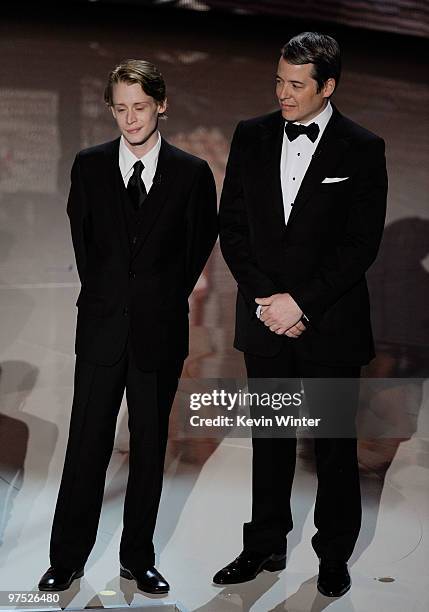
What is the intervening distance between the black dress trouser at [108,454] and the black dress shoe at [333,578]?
52 centimetres

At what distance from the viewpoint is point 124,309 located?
10.4 feet

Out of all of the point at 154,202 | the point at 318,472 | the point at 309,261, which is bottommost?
the point at 318,472

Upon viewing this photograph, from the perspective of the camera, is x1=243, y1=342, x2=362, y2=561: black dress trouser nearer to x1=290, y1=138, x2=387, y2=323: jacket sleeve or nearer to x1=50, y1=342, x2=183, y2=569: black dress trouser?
x1=290, y1=138, x2=387, y2=323: jacket sleeve

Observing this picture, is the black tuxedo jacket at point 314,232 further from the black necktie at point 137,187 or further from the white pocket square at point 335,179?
the black necktie at point 137,187

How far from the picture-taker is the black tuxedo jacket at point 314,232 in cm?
324

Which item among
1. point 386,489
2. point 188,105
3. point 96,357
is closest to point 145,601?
point 96,357

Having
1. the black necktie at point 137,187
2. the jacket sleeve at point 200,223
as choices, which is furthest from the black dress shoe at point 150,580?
the black necktie at point 137,187

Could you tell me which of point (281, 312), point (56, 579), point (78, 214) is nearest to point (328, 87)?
point (281, 312)

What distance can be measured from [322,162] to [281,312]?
0.45 m

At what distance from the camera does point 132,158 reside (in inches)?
125

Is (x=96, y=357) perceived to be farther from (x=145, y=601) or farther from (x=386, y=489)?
(x=386, y=489)

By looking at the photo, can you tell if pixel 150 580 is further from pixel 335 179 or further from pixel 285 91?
pixel 285 91

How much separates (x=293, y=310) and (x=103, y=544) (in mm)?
1017

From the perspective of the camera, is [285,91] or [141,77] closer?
[141,77]
